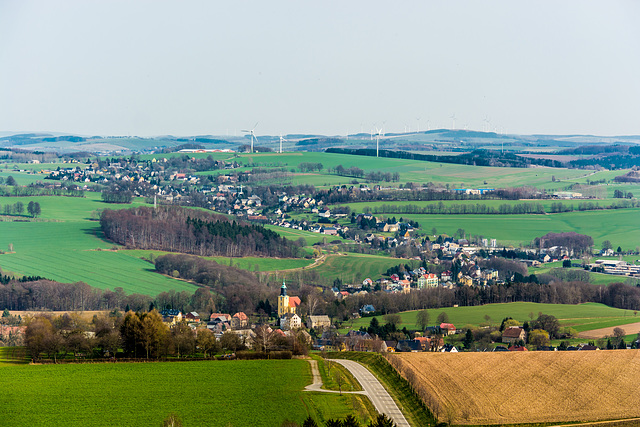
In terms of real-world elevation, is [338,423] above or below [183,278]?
above

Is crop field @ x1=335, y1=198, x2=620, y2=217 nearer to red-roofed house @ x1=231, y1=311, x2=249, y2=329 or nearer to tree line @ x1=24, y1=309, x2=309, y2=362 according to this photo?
red-roofed house @ x1=231, y1=311, x2=249, y2=329

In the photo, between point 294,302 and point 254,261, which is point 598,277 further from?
point 254,261

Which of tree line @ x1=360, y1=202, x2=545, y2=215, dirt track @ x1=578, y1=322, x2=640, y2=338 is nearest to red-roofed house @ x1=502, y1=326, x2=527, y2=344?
dirt track @ x1=578, y1=322, x2=640, y2=338

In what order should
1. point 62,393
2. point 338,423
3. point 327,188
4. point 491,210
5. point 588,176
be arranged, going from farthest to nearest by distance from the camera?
point 588,176
point 327,188
point 491,210
point 62,393
point 338,423

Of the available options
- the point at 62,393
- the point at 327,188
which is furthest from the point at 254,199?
the point at 62,393

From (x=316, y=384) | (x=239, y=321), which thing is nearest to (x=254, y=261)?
(x=239, y=321)

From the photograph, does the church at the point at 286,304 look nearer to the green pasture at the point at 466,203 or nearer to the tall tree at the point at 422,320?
the tall tree at the point at 422,320

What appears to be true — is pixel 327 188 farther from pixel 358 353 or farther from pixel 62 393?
pixel 62 393
